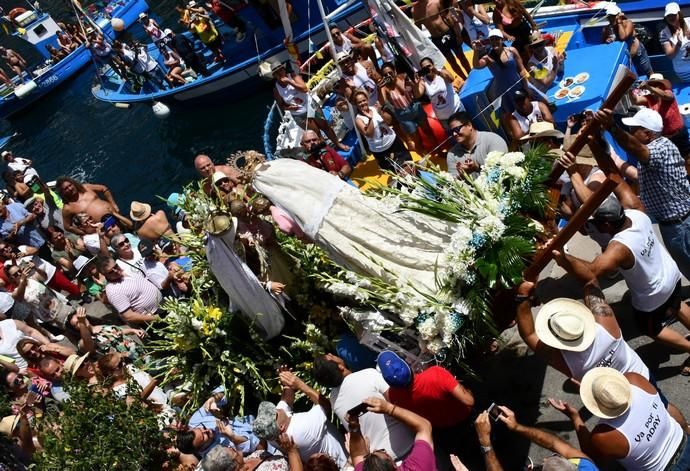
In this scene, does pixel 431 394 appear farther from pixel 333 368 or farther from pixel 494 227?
pixel 494 227

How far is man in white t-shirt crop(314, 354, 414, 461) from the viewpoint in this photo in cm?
436

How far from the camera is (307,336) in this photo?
5.62 meters

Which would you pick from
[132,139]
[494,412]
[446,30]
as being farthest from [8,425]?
[132,139]

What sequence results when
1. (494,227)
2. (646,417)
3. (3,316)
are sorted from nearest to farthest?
1. (646,417)
2. (494,227)
3. (3,316)

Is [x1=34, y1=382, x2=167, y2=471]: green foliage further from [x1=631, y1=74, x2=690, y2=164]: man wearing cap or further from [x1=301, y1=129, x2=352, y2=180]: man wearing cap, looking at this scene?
[x1=631, y1=74, x2=690, y2=164]: man wearing cap

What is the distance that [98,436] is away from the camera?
4.41 m

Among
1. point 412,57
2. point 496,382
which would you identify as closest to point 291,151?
point 412,57

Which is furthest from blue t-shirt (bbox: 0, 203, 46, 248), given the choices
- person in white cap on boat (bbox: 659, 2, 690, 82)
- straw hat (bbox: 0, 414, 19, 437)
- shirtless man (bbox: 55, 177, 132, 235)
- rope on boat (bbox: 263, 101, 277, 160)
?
person in white cap on boat (bbox: 659, 2, 690, 82)

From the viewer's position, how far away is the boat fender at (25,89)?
21719 mm

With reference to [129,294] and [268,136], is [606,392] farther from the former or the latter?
[268,136]

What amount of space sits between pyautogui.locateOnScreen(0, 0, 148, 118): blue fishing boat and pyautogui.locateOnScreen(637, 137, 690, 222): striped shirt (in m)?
20.9

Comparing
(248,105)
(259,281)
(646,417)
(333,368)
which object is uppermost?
(259,281)

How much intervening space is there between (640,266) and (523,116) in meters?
3.14

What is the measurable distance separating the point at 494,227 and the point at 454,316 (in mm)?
683
